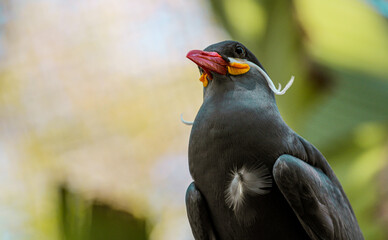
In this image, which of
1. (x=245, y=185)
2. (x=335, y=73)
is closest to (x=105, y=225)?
(x=245, y=185)

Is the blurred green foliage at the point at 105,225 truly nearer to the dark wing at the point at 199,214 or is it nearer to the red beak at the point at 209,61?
the dark wing at the point at 199,214

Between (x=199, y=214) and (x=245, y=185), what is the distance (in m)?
0.23

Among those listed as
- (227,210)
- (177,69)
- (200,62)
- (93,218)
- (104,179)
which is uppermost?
(200,62)

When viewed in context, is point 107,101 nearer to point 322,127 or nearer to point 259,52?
point 259,52

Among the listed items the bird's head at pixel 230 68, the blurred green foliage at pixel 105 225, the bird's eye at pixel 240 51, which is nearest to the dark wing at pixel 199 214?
the blurred green foliage at pixel 105 225

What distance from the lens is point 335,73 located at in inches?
149

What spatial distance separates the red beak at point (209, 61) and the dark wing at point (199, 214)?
411 millimetres

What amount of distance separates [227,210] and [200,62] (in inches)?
19.9

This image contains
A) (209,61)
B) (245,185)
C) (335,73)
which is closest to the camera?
(245,185)

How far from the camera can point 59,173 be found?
3.86m

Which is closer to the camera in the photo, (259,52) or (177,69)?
(259,52)

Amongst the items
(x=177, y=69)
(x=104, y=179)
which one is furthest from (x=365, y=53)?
(x=104, y=179)

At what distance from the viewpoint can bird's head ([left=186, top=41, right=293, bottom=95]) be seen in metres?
1.73

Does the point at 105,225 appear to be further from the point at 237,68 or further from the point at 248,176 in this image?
the point at 237,68
